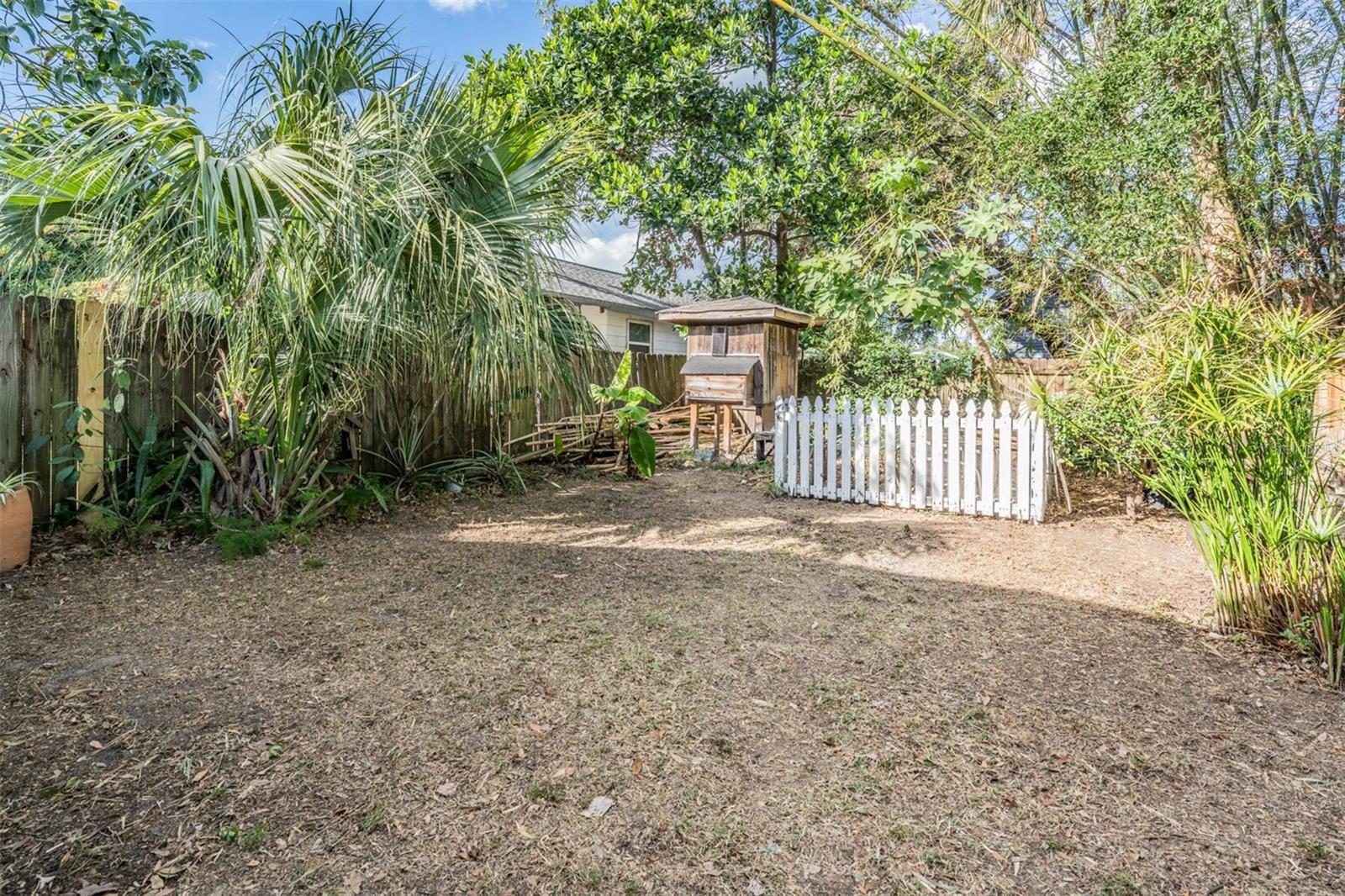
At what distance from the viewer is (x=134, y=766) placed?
6.29ft

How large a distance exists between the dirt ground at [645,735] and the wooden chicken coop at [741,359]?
4.60 meters

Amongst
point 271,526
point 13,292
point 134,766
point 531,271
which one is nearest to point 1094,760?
point 134,766

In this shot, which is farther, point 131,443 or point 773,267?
point 773,267

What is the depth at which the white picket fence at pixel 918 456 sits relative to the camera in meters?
5.49

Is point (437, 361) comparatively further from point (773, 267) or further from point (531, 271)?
point (773, 267)

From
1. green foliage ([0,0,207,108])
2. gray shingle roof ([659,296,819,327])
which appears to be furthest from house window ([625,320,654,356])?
green foliage ([0,0,207,108])

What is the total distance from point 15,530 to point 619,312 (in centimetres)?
1150

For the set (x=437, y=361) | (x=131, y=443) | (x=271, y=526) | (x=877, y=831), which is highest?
(x=437, y=361)

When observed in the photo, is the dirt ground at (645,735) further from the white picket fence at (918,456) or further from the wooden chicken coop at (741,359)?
the wooden chicken coop at (741,359)

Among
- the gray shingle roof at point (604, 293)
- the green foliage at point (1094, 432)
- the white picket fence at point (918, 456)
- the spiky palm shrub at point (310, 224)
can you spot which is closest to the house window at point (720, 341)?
the white picket fence at point (918, 456)

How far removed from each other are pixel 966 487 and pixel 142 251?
5.68m

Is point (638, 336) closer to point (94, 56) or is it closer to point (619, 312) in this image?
point (619, 312)

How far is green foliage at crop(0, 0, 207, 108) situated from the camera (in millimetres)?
3801

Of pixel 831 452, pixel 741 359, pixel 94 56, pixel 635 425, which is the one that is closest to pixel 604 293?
pixel 741 359
